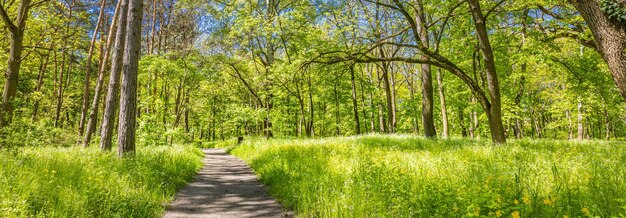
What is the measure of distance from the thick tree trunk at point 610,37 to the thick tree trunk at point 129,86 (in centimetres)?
1017

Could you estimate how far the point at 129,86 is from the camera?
8.99 meters

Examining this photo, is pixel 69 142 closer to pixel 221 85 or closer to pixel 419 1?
pixel 221 85

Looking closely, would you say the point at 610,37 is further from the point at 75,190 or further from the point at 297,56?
the point at 297,56

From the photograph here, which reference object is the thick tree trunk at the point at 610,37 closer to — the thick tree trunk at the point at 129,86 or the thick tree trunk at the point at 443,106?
the thick tree trunk at the point at 129,86

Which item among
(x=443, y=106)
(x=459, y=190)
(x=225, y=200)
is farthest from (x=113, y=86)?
(x=443, y=106)

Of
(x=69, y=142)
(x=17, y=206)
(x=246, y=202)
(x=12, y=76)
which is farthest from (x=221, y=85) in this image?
(x=17, y=206)

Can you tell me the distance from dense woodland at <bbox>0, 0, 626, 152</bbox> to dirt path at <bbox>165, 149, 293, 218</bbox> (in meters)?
2.92

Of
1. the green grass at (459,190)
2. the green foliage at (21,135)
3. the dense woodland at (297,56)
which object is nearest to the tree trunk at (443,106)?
the dense woodland at (297,56)

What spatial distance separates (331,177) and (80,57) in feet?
90.5

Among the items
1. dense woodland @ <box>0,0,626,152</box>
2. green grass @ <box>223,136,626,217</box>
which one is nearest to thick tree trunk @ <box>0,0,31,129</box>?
dense woodland @ <box>0,0,626,152</box>

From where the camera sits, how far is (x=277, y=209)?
19.7 feet

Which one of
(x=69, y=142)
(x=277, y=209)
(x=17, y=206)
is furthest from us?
(x=69, y=142)

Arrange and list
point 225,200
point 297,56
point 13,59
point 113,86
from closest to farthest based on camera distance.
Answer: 1. point 225,200
2. point 113,86
3. point 13,59
4. point 297,56

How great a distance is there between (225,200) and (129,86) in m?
4.81
